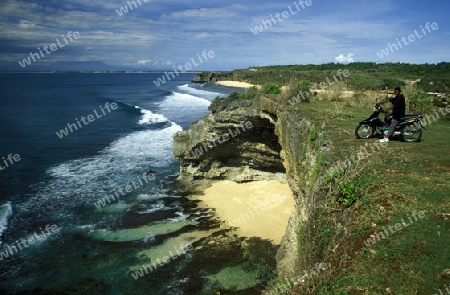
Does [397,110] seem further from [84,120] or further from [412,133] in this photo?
[84,120]

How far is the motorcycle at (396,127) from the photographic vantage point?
39.5ft

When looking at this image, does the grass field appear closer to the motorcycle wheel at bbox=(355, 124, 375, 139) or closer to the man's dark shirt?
the man's dark shirt

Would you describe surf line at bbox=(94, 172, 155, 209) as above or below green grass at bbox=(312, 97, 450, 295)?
below

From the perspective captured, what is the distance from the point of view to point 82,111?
190ft

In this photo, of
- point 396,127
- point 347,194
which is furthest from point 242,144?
point 347,194

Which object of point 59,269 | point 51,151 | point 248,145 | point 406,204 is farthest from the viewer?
point 51,151

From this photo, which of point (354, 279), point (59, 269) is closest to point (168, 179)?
point (59, 269)

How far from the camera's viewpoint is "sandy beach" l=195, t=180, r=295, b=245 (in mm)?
18344

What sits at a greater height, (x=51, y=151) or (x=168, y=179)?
(x=51, y=151)

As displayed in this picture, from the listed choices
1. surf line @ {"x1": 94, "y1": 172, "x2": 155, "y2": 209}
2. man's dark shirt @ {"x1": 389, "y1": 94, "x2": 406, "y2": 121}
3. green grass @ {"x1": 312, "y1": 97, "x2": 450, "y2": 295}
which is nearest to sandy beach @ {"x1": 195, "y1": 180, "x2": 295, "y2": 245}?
surf line @ {"x1": 94, "y1": 172, "x2": 155, "y2": 209}

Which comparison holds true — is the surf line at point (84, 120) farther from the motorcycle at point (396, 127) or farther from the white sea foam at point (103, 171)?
the motorcycle at point (396, 127)

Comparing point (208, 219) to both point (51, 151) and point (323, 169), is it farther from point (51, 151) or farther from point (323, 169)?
point (51, 151)

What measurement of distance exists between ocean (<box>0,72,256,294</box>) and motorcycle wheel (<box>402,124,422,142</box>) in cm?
1065

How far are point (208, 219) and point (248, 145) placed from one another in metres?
7.26
